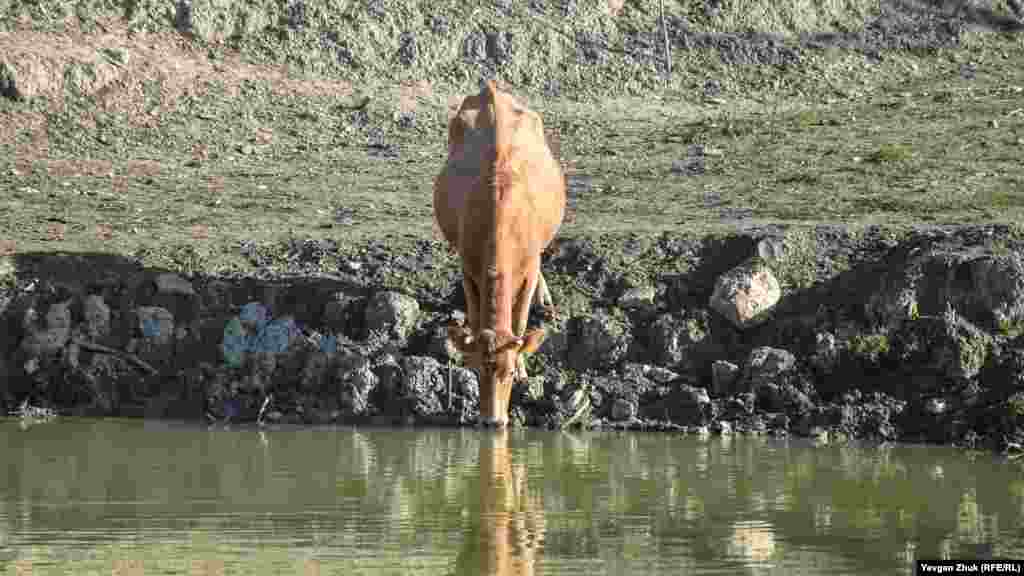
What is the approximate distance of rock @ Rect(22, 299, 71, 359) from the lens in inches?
558

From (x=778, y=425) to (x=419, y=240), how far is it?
13.9 feet

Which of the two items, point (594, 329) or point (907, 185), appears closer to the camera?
point (594, 329)

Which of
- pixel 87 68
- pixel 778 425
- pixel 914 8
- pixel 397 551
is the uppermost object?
pixel 914 8

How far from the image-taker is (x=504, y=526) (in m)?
9.41

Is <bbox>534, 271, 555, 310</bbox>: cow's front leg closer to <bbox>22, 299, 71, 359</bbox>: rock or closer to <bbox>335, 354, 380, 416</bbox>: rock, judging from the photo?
<bbox>335, 354, 380, 416</bbox>: rock

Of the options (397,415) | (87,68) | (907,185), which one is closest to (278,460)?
(397,415)

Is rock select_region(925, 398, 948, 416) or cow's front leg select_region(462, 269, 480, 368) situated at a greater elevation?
cow's front leg select_region(462, 269, 480, 368)

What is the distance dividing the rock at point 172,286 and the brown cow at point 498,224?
7.31 feet

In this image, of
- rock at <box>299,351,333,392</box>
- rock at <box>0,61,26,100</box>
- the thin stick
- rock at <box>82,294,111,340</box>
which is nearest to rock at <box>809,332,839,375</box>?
rock at <box>299,351,333,392</box>

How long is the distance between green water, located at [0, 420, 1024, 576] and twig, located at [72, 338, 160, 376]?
3.02ft

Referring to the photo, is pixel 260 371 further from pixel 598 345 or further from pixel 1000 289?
pixel 1000 289

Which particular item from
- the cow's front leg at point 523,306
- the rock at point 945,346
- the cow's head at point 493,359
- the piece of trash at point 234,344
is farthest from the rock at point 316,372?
the rock at point 945,346

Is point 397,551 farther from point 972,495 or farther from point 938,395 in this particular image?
point 938,395

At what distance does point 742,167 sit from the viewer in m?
19.8
